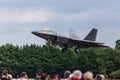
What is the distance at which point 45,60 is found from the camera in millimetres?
151500

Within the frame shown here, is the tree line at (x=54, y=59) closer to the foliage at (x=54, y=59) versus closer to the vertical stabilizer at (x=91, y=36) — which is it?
the foliage at (x=54, y=59)

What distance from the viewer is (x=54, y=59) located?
498 ft

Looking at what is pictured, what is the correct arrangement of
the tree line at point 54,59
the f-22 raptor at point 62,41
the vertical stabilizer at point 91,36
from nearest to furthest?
the f-22 raptor at point 62,41
the vertical stabilizer at point 91,36
the tree line at point 54,59

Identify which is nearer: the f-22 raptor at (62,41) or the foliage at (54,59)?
the f-22 raptor at (62,41)

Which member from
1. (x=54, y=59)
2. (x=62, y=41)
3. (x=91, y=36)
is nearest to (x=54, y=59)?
(x=54, y=59)

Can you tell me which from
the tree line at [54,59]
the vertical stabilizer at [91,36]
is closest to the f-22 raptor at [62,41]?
the vertical stabilizer at [91,36]

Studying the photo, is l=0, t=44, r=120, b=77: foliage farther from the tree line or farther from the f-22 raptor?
the f-22 raptor

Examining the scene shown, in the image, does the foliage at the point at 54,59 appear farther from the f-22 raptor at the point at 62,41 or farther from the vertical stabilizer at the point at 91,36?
the f-22 raptor at the point at 62,41

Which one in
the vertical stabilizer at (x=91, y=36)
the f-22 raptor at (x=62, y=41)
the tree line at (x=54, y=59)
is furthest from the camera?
the tree line at (x=54, y=59)

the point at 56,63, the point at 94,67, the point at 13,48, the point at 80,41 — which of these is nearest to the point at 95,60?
the point at 94,67

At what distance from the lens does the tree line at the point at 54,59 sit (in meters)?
137

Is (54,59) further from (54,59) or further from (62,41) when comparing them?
(62,41)

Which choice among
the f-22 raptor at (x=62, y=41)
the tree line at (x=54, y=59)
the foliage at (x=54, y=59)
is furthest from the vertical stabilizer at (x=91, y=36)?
the foliage at (x=54, y=59)

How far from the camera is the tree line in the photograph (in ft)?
449
